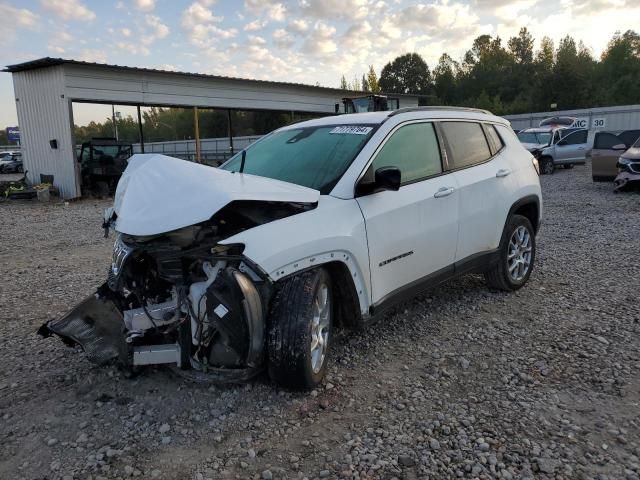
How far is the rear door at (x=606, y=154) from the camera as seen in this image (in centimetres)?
1370

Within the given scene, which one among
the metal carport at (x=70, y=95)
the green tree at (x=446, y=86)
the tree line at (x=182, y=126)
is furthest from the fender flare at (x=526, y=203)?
the green tree at (x=446, y=86)

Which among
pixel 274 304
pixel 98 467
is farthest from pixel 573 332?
pixel 98 467

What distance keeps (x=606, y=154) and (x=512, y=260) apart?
430 inches

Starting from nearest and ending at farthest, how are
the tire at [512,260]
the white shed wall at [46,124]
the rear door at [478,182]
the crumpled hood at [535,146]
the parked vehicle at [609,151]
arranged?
the rear door at [478,182], the tire at [512,260], the parked vehicle at [609,151], the white shed wall at [46,124], the crumpled hood at [535,146]

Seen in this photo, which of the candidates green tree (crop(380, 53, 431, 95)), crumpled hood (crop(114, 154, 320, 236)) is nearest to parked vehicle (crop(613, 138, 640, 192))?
crumpled hood (crop(114, 154, 320, 236))

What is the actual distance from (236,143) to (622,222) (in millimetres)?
28131

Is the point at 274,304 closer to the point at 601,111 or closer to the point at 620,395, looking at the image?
the point at 620,395

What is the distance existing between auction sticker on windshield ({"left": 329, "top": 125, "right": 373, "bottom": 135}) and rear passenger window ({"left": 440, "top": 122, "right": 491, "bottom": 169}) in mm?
895

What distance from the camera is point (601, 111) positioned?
30.2 meters

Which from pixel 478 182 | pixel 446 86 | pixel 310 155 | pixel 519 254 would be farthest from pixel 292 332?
pixel 446 86

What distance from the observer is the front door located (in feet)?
11.8

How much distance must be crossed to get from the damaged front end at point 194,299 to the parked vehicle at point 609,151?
13.4 meters

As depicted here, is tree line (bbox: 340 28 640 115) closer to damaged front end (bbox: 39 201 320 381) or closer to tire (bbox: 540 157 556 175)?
tire (bbox: 540 157 556 175)

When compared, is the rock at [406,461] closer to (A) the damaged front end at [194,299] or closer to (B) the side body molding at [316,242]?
(A) the damaged front end at [194,299]
